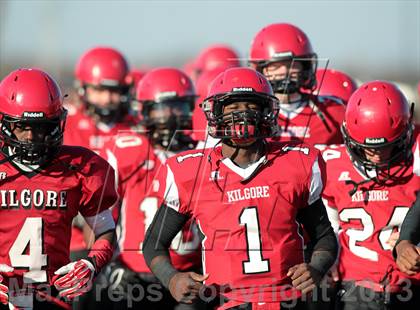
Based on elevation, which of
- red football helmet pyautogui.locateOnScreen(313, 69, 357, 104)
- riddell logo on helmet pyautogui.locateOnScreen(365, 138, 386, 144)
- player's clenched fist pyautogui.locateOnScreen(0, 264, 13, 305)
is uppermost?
red football helmet pyautogui.locateOnScreen(313, 69, 357, 104)

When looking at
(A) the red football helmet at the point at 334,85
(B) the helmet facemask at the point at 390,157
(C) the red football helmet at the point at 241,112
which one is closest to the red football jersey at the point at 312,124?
(A) the red football helmet at the point at 334,85

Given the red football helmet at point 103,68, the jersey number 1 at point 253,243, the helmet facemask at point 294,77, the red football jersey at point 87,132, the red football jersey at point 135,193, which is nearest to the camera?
the jersey number 1 at point 253,243

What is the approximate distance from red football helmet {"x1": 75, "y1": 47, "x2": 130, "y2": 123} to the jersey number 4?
153 inches

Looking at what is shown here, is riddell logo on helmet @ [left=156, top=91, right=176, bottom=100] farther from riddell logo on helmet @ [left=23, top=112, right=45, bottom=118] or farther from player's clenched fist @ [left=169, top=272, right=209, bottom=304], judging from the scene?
player's clenched fist @ [left=169, top=272, right=209, bottom=304]

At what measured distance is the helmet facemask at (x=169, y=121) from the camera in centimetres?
757

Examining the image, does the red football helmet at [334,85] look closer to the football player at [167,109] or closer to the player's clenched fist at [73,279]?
the football player at [167,109]

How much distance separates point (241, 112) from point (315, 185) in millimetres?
557

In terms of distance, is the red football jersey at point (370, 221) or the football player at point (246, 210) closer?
the football player at point (246, 210)

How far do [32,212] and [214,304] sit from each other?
1190mm

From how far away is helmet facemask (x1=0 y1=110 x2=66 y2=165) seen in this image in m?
5.32

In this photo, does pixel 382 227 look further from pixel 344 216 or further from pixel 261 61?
pixel 261 61

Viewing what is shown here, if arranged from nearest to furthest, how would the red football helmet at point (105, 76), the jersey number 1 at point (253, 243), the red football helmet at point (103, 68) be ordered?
1. the jersey number 1 at point (253, 243)
2. the red football helmet at point (105, 76)
3. the red football helmet at point (103, 68)

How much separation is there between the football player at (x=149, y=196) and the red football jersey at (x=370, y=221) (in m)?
1.39

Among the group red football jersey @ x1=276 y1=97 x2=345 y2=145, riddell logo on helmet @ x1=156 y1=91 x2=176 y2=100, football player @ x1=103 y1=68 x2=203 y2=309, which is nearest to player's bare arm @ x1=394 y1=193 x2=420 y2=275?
red football jersey @ x1=276 y1=97 x2=345 y2=145
